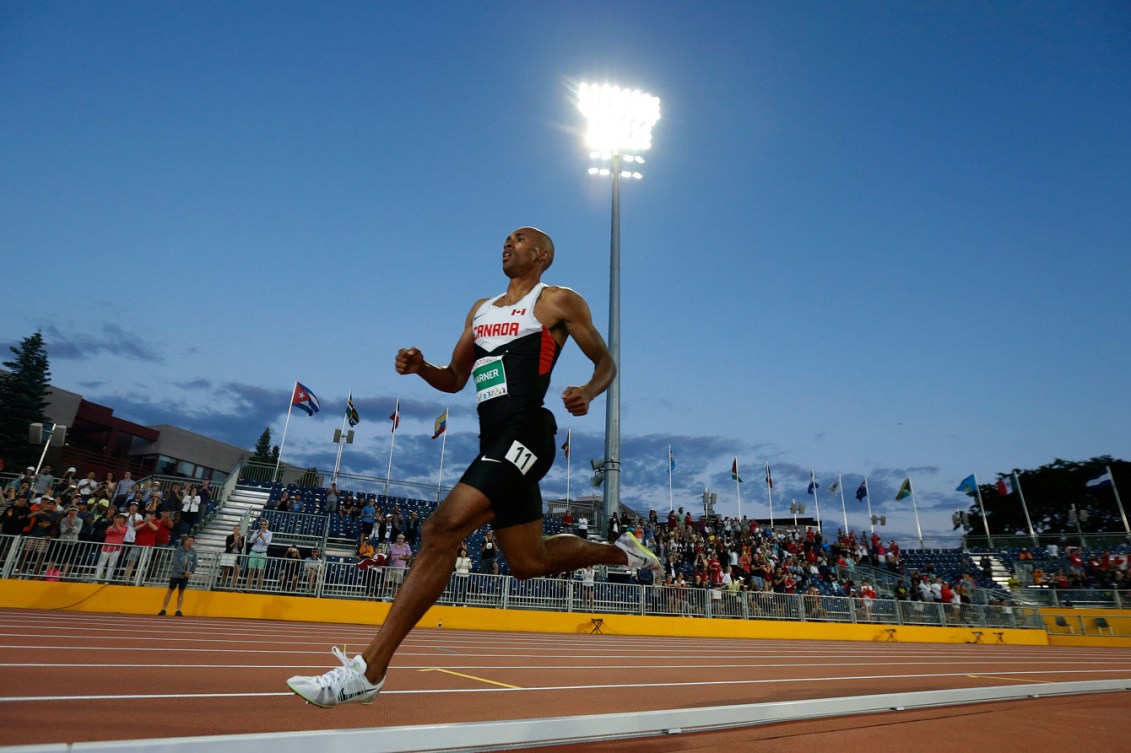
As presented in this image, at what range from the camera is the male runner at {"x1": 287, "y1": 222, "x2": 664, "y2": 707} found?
98.5 inches

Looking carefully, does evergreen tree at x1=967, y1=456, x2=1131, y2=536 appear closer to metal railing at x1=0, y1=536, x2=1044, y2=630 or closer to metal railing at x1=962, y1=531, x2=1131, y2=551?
metal railing at x1=962, y1=531, x2=1131, y2=551

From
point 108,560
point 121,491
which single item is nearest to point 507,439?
point 108,560

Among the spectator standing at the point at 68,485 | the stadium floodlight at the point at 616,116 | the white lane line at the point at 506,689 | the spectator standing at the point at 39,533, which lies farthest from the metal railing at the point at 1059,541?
the spectator standing at the point at 68,485

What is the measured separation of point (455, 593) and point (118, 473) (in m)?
43.6

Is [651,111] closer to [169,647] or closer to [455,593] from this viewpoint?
[455,593]

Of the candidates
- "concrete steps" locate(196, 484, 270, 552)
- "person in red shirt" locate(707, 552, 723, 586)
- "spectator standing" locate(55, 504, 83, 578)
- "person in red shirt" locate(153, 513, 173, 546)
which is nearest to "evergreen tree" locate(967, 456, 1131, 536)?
"person in red shirt" locate(707, 552, 723, 586)

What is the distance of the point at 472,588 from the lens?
13812 mm

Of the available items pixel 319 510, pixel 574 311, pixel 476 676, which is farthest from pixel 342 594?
pixel 574 311

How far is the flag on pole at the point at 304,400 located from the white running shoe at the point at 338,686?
73.4ft

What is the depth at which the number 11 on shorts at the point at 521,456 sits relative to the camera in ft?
9.15

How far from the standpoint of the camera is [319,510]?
1922cm

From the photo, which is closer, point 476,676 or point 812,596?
point 476,676

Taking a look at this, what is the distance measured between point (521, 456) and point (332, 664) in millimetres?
4084

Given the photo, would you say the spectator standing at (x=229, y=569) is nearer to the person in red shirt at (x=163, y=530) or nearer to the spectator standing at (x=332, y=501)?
the person in red shirt at (x=163, y=530)
